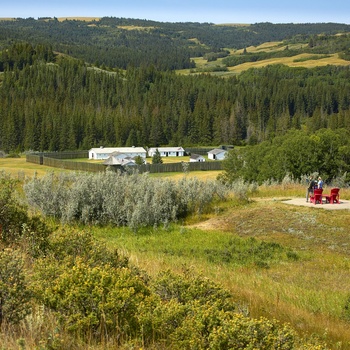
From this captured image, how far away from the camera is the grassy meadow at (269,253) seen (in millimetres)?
9414

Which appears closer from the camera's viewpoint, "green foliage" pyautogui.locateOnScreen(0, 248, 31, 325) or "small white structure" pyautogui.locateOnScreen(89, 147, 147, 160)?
"green foliage" pyautogui.locateOnScreen(0, 248, 31, 325)

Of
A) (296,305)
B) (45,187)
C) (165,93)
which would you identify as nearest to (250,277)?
(296,305)

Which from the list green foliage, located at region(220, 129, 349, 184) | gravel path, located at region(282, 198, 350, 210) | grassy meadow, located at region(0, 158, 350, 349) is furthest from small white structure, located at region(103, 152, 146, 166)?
grassy meadow, located at region(0, 158, 350, 349)

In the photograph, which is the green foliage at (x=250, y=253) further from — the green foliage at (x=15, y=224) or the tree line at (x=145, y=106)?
the tree line at (x=145, y=106)

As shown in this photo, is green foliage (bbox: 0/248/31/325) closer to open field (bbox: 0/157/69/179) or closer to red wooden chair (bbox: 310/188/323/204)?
→ red wooden chair (bbox: 310/188/323/204)

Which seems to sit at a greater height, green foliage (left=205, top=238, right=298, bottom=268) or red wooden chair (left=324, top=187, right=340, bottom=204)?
red wooden chair (left=324, top=187, right=340, bottom=204)

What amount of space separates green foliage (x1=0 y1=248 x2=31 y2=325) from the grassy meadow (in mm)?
2666

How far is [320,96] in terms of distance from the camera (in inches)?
6152

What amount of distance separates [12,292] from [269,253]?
1226cm

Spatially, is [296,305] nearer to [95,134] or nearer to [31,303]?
[31,303]

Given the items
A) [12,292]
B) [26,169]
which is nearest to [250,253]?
[12,292]

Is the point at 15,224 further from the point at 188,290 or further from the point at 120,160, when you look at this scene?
the point at 120,160

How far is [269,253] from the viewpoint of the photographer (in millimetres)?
16891

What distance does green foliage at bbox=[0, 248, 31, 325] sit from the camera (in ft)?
18.4
